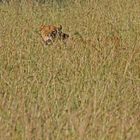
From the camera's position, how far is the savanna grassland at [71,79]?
305 centimetres

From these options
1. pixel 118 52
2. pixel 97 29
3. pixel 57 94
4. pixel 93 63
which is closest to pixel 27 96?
pixel 57 94

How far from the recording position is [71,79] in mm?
4031

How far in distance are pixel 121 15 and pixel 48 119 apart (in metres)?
4.18

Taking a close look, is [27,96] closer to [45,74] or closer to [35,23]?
[45,74]

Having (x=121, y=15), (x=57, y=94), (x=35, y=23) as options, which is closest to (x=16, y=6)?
(x=35, y=23)

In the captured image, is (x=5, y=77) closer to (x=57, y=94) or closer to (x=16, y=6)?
(x=57, y=94)

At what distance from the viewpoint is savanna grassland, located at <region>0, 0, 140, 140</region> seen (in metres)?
3.05

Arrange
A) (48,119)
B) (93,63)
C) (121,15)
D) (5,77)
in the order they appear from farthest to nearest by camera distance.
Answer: (121,15) < (93,63) < (5,77) < (48,119)

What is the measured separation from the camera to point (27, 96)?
3.62m

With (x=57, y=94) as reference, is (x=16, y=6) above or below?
above

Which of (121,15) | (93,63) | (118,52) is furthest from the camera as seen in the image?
(121,15)

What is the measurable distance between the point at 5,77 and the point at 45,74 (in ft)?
1.13

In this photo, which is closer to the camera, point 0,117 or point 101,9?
point 0,117

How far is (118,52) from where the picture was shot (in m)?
4.97
